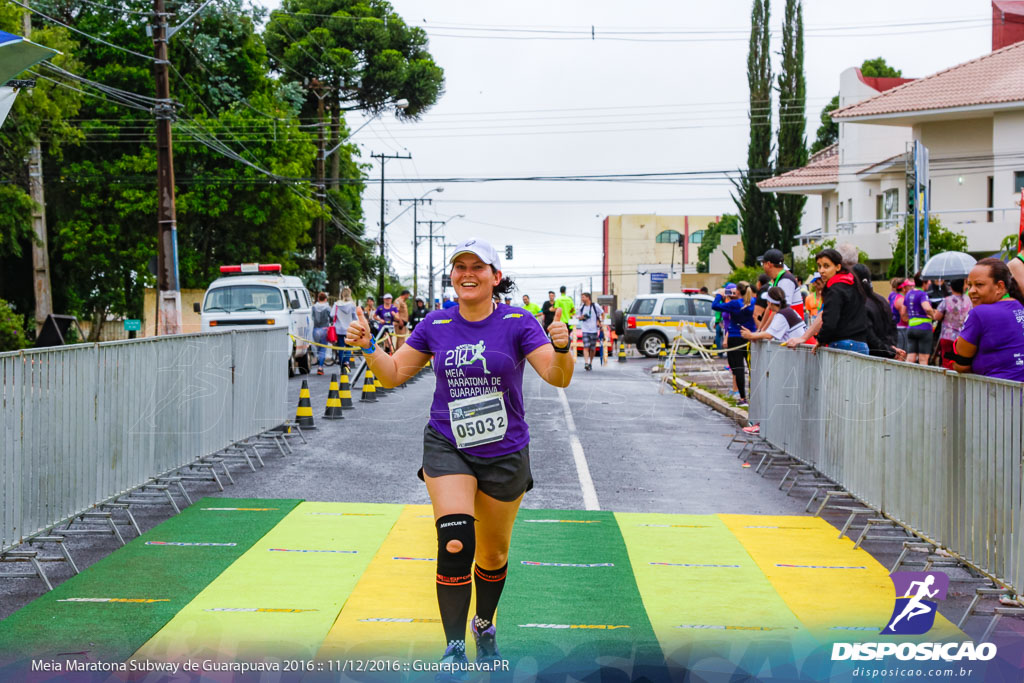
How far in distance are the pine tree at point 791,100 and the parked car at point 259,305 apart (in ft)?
104

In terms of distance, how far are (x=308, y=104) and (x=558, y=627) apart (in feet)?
154

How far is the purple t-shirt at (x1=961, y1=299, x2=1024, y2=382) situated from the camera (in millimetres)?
6969

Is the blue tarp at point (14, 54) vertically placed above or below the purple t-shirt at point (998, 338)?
above

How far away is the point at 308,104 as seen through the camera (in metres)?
50.1

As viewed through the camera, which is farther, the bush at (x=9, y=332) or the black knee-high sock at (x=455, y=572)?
the bush at (x=9, y=332)

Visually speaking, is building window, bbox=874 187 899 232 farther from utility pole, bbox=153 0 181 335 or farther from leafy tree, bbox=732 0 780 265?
utility pole, bbox=153 0 181 335

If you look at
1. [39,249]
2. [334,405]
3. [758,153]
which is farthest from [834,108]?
[334,405]

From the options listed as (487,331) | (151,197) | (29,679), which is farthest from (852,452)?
(151,197)

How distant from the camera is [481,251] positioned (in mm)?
5176

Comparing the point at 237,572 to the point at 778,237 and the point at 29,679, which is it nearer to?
the point at 29,679

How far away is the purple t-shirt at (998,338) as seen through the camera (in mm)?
6969

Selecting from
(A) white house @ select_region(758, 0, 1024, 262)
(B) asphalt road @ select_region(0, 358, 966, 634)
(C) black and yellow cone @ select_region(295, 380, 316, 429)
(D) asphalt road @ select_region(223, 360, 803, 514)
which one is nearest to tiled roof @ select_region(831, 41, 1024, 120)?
(A) white house @ select_region(758, 0, 1024, 262)

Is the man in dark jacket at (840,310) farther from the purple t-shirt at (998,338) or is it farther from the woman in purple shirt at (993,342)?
the purple t-shirt at (998,338)

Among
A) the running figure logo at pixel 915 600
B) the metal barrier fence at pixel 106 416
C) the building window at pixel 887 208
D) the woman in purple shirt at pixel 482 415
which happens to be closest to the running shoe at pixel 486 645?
the woman in purple shirt at pixel 482 415
